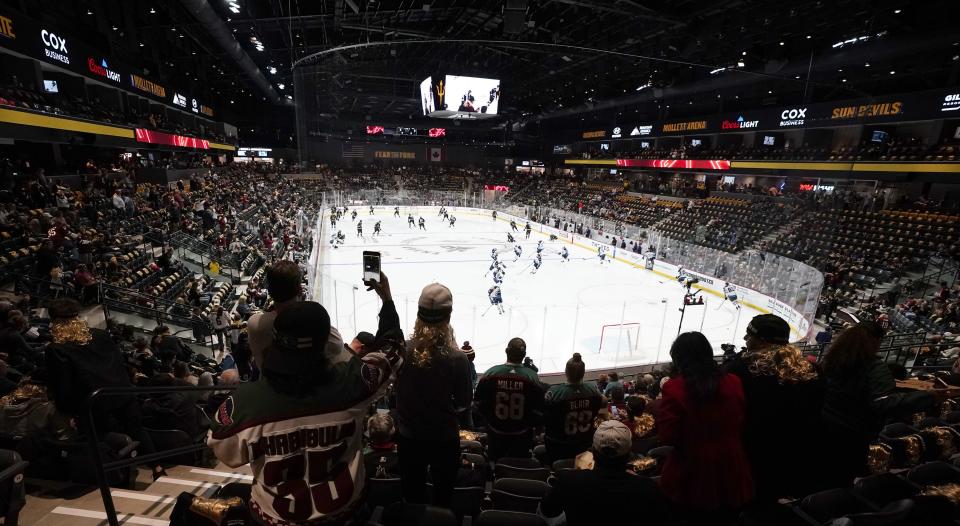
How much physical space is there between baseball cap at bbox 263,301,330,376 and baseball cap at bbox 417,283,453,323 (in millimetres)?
797

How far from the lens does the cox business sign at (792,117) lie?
83.4 feet

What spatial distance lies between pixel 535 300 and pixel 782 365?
569 inches

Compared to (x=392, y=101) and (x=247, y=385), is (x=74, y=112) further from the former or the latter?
(x=392, y=101)

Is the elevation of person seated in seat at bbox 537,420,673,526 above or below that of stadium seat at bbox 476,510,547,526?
above

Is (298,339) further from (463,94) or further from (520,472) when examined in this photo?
(463,94)

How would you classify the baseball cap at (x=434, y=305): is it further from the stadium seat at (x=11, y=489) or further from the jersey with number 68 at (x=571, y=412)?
the stadium seat at (x=11, y=489)

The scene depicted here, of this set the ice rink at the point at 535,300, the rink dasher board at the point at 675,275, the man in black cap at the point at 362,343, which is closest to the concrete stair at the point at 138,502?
the man in black cap at the point at 362,343

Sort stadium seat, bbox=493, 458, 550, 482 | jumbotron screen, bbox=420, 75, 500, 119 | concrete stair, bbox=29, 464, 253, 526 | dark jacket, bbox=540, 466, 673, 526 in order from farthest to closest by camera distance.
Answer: jumbotron screen, bbox=420, 75, 500, 119, stadium seat, bbox=493, 458, 550, 482, concrete stair, bbox=29, 464, 253, 526, dark jacket, bbox=540, 466, 673, 526

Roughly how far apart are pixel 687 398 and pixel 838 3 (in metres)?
21.4

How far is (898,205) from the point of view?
68.9ft

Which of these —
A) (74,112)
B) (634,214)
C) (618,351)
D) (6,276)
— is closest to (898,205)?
(634,214)

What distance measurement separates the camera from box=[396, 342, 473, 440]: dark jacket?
228cm

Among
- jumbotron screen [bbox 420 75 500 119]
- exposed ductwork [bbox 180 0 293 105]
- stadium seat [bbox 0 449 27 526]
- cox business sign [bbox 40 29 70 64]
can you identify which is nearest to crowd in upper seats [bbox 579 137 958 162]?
stadium seat [bbox 0 449 27 526]

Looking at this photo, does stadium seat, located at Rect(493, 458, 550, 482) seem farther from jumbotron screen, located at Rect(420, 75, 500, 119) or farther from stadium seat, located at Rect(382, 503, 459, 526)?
jumbotron screen, located at Rect(420, 75, 500, 119)
